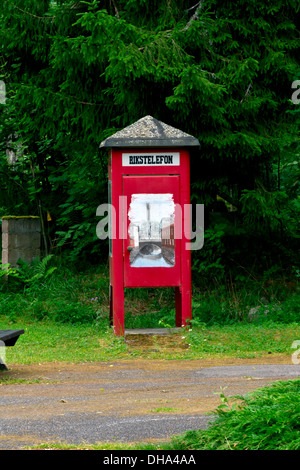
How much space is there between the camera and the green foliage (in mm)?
4207

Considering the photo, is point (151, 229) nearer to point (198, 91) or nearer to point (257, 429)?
point (198, 91)

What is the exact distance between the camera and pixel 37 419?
5816 millimetres

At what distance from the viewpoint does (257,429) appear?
4.37 meters

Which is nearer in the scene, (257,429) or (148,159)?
(257,429)

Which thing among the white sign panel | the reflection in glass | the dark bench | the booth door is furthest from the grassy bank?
the white sign panel

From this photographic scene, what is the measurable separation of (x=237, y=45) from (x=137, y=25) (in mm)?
1765

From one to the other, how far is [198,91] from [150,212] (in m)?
2.27

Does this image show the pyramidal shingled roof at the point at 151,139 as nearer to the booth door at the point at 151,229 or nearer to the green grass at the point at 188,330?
the booth door at the point at 151,229

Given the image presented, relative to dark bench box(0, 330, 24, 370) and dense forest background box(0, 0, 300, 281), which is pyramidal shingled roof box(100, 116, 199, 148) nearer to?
dense forest background box(0, 0, 300, 281)

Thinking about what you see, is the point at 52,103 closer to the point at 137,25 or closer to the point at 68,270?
the point at 137,25

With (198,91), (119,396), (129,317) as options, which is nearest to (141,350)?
(119,396)

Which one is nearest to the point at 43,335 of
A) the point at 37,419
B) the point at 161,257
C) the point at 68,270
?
the point at 161,257

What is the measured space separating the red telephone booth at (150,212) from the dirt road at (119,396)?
169 cm

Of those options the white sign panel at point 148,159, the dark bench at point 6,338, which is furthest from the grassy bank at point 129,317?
the white sign panel at point 148,159
